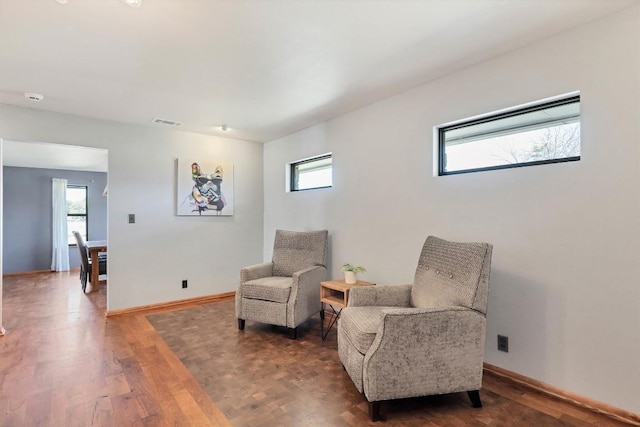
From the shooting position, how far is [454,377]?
184 cm

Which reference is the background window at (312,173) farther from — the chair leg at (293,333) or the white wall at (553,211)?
the chair leg at (293,333)

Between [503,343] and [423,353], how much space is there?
33.4 inches

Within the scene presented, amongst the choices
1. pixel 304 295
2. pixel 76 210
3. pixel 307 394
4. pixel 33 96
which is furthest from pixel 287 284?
pixel 76 210

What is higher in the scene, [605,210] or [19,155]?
[19,155]

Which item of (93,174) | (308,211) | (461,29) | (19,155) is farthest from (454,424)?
(93,174)

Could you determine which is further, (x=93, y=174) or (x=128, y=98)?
(x=93, y=174)

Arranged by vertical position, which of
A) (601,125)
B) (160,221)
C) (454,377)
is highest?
(601,125)

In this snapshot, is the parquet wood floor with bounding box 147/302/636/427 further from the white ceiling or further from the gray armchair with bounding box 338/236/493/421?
the white ceiling

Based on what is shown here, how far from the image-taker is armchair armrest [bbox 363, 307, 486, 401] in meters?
1.77

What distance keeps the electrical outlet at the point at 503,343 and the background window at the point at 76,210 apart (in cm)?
817

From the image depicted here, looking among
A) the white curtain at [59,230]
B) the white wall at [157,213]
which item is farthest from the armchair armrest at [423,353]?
the white curtain at [59,230]

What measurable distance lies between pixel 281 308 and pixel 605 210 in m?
2.49

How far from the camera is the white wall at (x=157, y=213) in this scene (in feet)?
11.7

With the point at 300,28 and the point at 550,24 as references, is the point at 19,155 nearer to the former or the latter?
the point at 300,28
